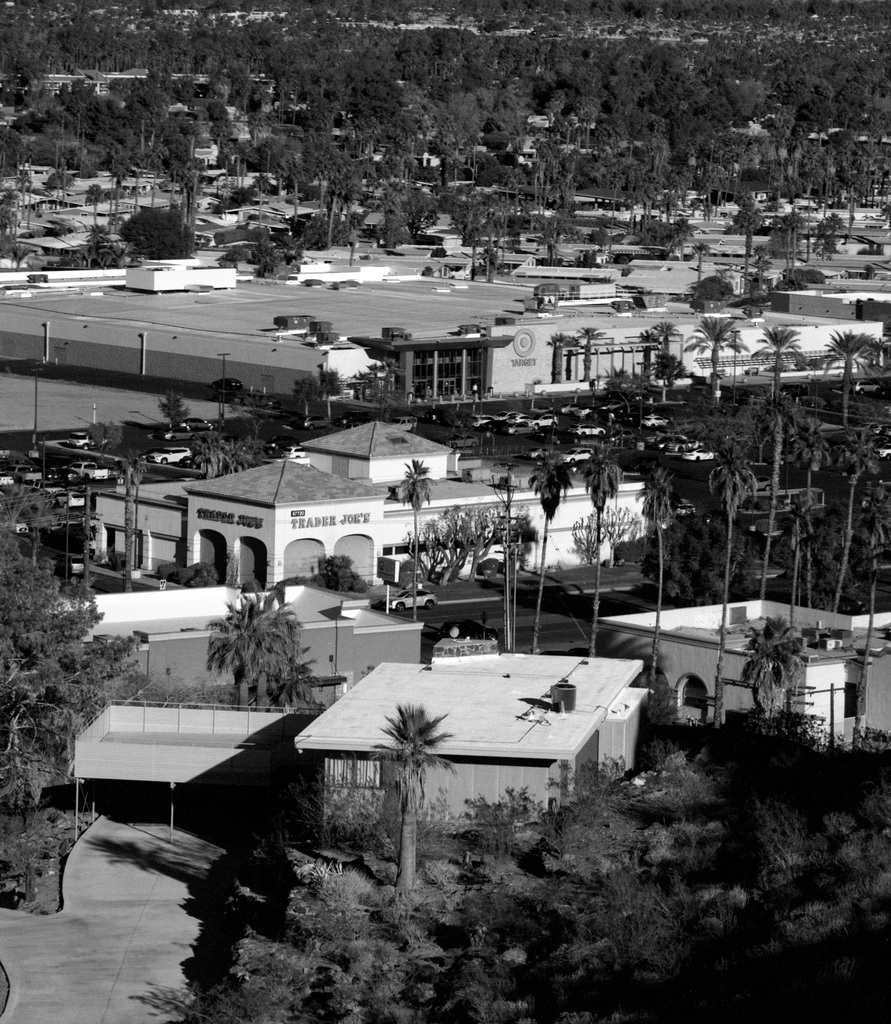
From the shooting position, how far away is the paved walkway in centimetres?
3278

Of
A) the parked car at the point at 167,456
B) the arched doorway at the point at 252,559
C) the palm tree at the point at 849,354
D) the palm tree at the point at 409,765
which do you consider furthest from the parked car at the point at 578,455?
the palm tree at the point at 409,765

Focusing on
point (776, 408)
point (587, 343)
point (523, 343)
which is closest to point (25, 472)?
point (776, 408)

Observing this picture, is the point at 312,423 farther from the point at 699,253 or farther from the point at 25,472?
the point at 699,253

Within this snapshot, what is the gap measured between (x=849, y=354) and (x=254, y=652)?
5732 centimetres

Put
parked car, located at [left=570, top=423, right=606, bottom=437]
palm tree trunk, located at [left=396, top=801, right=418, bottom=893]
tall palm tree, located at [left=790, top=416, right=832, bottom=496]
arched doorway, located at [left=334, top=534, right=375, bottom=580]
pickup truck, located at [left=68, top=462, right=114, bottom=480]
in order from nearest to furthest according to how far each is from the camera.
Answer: palm tree trunk, located at [left=396, top=801, right=418, bottom=893]
arched doorway, located at [left=334, top=534, right=375, bottom=580]
tall palm tree, located at [left=790, top=416, right=832, bottom=496]
pickup truck, located at [left=68, top=462, right=114, bottom=480]
parked car, located at [left=570, top=423, right=606, bottom=437]

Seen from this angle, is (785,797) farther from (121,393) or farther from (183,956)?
(121,393)

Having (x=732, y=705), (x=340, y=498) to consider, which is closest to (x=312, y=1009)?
(x=732, y=705)

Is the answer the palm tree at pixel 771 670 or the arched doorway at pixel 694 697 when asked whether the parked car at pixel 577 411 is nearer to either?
the arched doorway at pixel 694 697

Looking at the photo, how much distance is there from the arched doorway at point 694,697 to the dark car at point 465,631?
6.13 meters

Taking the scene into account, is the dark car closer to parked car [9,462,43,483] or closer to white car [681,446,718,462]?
parked car [9,462,43,483]

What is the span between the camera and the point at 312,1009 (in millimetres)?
32062

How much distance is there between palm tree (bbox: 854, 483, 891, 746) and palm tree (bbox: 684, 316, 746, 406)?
41883mm

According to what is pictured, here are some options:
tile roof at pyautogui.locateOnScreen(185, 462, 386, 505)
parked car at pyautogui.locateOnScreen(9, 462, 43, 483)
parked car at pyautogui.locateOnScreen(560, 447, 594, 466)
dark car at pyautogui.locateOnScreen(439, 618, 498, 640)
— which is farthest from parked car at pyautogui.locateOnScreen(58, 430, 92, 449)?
dark car at pyautogui.locateOnScreen(439, 618, 498, 640)

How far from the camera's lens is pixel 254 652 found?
45.1 metres
